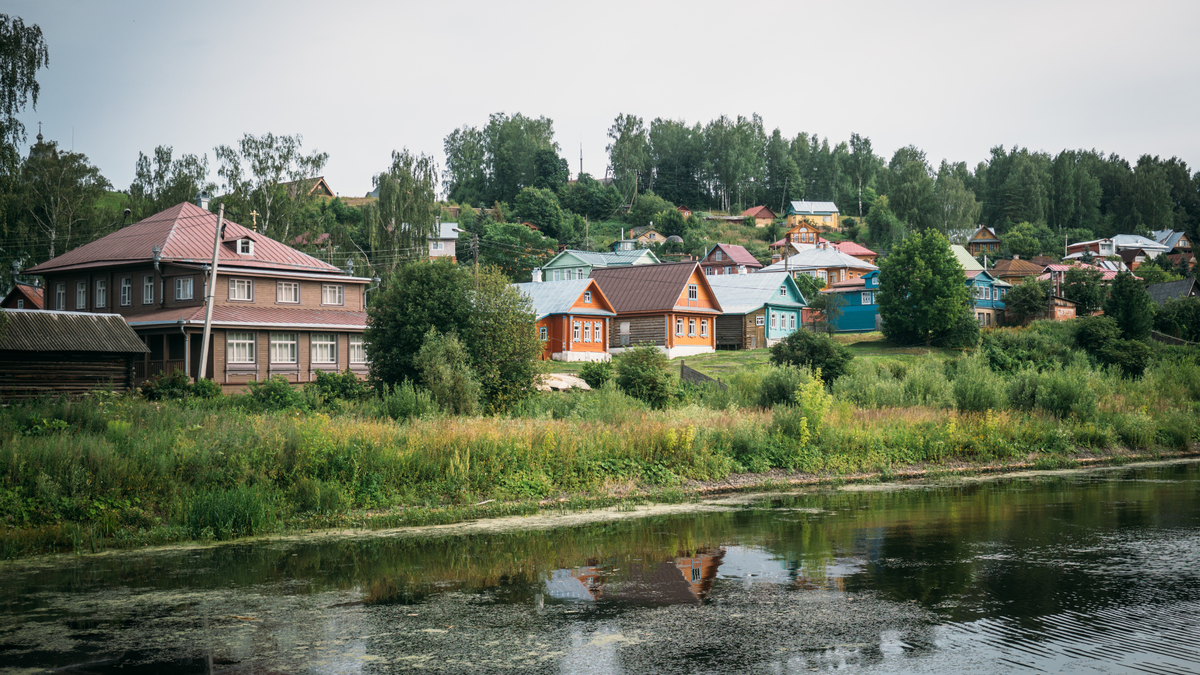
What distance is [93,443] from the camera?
17125 mm

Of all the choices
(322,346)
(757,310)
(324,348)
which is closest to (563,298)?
(757,310)

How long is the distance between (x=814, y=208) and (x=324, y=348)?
371 ft

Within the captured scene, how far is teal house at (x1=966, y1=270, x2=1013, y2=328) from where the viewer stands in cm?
7581

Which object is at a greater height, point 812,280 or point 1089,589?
point 812,280

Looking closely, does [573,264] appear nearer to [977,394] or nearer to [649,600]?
[977,394]

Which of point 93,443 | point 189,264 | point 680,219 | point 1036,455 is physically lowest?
point 1036,455

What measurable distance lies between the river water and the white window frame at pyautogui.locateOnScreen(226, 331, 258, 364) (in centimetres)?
2978

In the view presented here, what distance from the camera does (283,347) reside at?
4478 cm

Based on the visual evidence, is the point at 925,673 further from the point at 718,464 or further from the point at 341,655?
the point at 718,464

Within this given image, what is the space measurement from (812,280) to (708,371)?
120 ft

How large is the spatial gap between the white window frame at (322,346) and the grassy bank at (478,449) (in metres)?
16.2

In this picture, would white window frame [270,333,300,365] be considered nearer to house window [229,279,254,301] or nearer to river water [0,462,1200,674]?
house window [229,279,254,301]

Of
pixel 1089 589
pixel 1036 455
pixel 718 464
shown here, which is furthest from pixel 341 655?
pixel 1036 455

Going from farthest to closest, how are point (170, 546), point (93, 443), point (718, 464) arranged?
point (718, 464) → point (93, 443) → point (170, 546)
